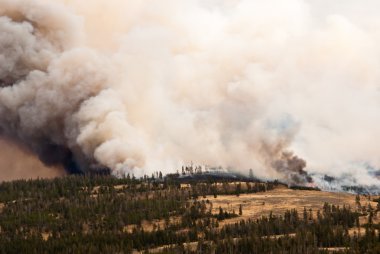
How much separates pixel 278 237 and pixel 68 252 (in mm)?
65984

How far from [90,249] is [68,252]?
792 cm

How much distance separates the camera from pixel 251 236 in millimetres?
199750

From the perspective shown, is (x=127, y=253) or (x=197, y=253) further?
(x=127, y=253)

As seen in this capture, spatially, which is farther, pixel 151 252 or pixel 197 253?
pixel 151 252

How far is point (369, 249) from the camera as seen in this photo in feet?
571

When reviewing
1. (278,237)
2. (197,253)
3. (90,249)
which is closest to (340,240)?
(278,237)

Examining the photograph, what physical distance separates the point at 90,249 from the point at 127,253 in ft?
37.8

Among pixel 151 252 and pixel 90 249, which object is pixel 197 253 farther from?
pixel 90 249

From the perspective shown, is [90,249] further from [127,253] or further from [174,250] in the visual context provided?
[174,250]

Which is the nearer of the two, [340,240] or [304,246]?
[304,246]

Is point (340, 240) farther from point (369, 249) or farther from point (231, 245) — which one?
point (231, 245)

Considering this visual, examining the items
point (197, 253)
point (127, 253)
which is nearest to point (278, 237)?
point (197, 253)

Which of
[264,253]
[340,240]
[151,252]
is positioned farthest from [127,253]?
[340,240]

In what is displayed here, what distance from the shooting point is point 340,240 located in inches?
7643
